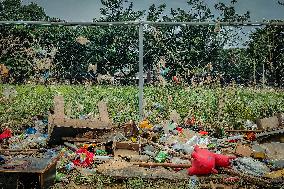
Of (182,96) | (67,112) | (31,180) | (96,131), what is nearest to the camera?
(31,180)

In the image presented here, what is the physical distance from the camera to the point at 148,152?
4.87m

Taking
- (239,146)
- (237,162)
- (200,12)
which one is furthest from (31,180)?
(200,12)

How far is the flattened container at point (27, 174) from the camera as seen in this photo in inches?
124

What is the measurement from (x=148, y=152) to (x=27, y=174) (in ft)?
6.69

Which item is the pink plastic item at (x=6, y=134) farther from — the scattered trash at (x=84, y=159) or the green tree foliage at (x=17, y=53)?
the green tree foliage at (x=17, y=53)

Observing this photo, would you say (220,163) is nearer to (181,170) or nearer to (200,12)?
(181,170)

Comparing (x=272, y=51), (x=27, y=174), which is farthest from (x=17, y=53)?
(x=272, y=51)

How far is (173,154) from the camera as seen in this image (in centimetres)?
481

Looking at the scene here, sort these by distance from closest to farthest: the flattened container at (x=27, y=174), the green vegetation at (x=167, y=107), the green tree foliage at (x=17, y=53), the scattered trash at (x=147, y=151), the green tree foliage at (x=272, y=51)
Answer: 1. the flattened container at (x=27, y=174)
2. the scattered trash at (x=147, y=151)
3. the green vegetation at (x=167, y=107)
4. the green tree foliage at (x=17, y=53)
5. the green tree foliage at (x=272, y=51)

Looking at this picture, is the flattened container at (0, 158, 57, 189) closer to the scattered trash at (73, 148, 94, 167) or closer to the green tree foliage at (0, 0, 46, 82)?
the scattered trash at (73, 148, 94, 167)

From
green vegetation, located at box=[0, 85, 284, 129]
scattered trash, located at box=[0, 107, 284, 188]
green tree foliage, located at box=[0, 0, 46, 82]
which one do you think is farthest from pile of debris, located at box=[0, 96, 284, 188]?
green tree foliage, located at box=[0, 0, 46, 82]

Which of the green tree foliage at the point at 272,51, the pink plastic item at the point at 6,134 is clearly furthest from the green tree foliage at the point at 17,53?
the green tree foliage at the point at 272,51

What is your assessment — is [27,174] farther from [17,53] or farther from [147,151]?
[17,53]

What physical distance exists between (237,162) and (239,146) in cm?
50
